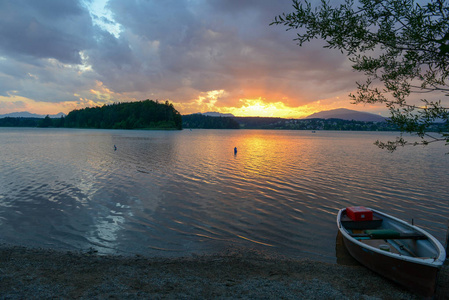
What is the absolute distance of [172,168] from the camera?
33500mm

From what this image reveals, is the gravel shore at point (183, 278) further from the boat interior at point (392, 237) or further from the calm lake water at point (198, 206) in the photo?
the calm lake water at point (198, 206)

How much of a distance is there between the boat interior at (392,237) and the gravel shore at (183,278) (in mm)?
989

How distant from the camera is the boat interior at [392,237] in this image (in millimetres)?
10094

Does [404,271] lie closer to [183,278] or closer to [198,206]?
[183,278]

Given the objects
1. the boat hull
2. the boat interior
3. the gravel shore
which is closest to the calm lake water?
the gravel shore

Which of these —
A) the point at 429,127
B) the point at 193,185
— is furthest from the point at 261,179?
the point at 429,127

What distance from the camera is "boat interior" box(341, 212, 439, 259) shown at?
33.1 feet

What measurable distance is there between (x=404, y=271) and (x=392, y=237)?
7.12ft

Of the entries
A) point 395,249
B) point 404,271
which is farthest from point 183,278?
point 395,249

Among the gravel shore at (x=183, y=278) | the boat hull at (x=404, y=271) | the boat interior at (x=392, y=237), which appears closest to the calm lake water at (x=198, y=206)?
the gravel shore at (x=183, y=278)

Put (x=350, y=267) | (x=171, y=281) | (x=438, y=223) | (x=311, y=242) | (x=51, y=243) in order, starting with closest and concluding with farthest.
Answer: (x=171, y=281)
(x=350, y=267)
(x=51, y=243)
(x=311, y=242)
(x=438, y=223)

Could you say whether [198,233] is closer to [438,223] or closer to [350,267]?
[350,267]

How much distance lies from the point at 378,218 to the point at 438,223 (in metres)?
5.31

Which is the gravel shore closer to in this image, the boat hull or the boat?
the boat hull
